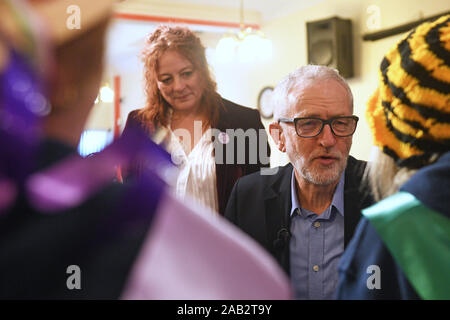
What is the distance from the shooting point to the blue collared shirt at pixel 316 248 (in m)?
1.19

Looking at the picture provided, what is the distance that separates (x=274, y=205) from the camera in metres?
1.37

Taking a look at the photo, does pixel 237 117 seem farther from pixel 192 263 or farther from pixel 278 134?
pixel 192 263

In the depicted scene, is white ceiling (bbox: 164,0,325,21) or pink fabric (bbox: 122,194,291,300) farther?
white ceiling (bbox: 164,0,325,21)

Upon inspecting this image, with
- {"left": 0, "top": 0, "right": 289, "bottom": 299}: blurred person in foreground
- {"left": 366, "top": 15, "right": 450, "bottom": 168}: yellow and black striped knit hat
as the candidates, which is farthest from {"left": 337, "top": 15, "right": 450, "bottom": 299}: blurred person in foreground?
{"left": 0, "top": 0, "right": 289, "bottom": 299}: blurred person in foreground

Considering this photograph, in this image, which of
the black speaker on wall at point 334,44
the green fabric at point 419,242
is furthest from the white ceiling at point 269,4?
the green fabric at point 419,242

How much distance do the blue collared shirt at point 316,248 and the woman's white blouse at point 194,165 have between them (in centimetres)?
34

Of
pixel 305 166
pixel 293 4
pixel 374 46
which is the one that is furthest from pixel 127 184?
pixel 293 4

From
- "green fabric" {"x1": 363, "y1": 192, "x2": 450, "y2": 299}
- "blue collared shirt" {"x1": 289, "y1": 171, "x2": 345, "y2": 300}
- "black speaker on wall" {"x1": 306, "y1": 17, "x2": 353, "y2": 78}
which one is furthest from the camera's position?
"black speaker on wall" {"x1": 306, "y1": 17, "x2": 353, "y2": 78}

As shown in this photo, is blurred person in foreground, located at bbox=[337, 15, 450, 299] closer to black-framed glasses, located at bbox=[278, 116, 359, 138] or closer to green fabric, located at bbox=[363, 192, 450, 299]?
green fabric, located at bbox=[363, 192, 450, 299]

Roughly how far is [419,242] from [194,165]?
947 mm

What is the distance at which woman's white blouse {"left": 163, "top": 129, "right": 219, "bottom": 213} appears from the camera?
4.86 ft

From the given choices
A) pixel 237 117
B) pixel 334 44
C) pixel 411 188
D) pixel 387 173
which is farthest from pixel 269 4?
pixel 411 188
